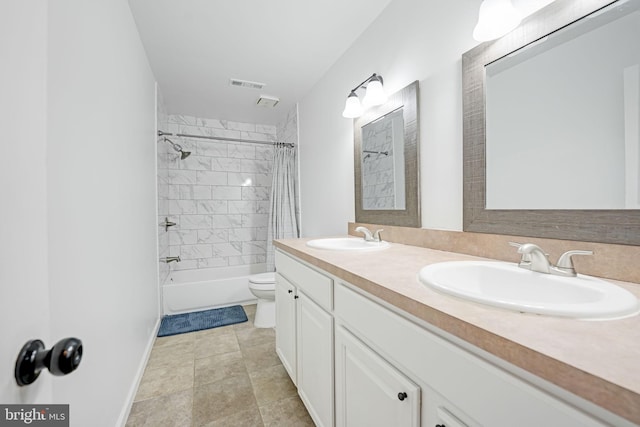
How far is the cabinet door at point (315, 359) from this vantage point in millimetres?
1091

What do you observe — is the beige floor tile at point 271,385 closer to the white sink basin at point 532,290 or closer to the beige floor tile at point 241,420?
the beige floor tile at point 241,420

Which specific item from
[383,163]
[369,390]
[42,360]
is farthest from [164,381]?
[383,163]

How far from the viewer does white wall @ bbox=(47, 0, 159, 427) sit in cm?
82

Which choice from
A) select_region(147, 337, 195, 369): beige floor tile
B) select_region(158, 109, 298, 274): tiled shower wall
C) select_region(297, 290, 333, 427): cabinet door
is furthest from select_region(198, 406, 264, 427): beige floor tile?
select_region(158, 109, 298, 274): tiled shower wall

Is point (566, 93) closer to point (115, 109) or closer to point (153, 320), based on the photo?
point (115, 109)

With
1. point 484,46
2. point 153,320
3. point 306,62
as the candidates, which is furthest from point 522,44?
point 153,320

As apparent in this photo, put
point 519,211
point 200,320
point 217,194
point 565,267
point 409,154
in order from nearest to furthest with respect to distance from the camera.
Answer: point 565,267 → point 519,211 → point 409,154 → point 200,320 → point 217,194

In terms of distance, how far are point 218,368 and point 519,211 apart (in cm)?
198

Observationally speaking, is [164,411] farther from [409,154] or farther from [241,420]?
[409,154]

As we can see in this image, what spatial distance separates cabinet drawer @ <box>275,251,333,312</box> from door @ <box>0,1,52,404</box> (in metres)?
0.81

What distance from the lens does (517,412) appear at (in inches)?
17.2

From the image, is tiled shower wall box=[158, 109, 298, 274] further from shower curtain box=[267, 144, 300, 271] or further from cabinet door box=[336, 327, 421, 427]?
cabinet door box=[336, 327, 421, 427]

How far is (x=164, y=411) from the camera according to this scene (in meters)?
1.44

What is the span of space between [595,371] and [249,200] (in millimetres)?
3647
